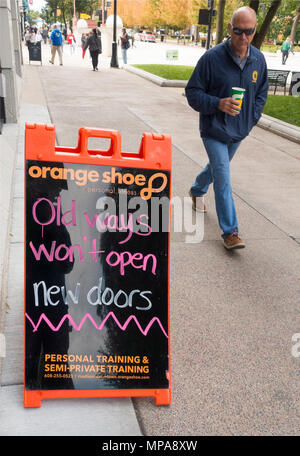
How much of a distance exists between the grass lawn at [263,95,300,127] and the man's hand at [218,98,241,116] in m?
8.11

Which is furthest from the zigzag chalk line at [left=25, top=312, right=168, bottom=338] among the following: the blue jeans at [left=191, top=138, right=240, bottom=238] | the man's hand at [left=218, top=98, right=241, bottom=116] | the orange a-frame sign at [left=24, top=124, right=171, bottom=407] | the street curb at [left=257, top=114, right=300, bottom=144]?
the street curb at [left=257, top=114, right=300, bottom=144]

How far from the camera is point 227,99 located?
4.05 metres

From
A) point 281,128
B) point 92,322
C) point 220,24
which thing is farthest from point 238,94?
point 220,24

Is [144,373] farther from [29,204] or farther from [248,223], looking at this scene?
[248,223]

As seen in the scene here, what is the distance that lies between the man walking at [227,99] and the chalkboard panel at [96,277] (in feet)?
6.53

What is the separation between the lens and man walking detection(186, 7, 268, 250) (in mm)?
4117

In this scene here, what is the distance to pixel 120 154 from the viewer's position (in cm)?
238

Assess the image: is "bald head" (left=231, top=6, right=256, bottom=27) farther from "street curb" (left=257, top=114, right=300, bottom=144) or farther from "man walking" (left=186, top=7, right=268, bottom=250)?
"street curb" (left=257, top=114, right=300, bottom=144)

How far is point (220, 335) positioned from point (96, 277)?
1.20m

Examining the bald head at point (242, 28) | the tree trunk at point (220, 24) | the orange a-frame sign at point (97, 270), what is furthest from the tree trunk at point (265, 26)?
the orange a-frame sign at point (97, 270)

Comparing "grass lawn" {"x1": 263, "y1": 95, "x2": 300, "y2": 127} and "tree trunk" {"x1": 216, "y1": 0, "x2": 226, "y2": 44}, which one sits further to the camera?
"tree trunk" {"x1": 216, "y1": 0, "x2": 226, "y2": 44}

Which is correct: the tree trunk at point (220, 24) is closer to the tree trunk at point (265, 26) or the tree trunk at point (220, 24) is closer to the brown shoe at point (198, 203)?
the tree trunk at point (265, 26)
